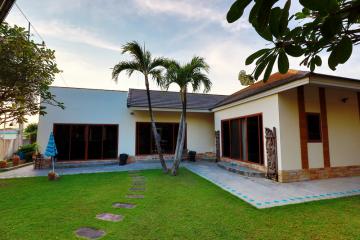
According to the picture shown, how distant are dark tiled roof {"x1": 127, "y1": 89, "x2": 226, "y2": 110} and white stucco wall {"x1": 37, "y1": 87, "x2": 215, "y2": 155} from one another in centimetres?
70

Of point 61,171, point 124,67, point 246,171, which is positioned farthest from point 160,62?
point 61,171

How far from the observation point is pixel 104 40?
390 inches

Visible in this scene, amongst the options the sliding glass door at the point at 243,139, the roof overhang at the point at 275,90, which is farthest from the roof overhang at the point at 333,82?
the sliding glass door at the point at 243,139

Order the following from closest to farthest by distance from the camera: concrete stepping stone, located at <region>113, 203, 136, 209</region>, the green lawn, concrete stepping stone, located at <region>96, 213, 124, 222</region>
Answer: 1. the green lawn
2. concrete stepping stone, located at <region>96, 213, 124, 222</region>
3. concrete stepping stone, located at <region>113, 203, 136, 209</region>

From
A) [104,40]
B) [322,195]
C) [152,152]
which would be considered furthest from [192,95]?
[322,195]

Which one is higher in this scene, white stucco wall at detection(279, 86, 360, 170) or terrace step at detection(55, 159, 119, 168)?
white stucco wall at detection(279, 86, 360, 170)

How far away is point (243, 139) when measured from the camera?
10.6m

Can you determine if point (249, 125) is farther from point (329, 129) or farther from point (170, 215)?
point (170, 215)

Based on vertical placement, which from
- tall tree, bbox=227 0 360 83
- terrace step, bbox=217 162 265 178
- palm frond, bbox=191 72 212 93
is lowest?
terrace step, bbox=217 162 265 178

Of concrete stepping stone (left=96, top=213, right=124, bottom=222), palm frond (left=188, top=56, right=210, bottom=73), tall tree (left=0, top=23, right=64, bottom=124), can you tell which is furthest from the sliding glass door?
tall tree (left=0, top=23, right=64, bottom=124)

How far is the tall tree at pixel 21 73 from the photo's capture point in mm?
6840

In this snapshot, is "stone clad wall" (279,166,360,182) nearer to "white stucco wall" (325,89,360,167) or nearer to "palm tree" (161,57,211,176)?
"white stucco wall" (325,89,360,167)

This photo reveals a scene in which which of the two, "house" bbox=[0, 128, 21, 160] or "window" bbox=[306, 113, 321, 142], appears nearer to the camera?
"window" bbox=[306, 113, 321, 142]

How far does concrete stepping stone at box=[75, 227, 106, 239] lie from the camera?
145 inches
